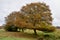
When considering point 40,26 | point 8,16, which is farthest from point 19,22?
point 8,16

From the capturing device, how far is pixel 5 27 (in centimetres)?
5653

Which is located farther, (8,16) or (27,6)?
(8,16)

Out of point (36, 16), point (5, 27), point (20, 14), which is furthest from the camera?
point (5, 27)

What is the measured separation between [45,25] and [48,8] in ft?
13.7

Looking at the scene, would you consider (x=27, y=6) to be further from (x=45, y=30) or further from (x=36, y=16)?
(x=45, y=30)

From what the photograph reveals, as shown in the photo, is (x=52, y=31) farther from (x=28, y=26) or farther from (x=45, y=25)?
(x=28, y=26)

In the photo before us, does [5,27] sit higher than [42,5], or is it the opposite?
[42,5]

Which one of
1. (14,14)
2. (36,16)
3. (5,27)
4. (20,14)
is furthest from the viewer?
(5,27)

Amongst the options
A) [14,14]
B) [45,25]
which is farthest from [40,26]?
[14,14]

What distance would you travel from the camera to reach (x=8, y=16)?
5591cm

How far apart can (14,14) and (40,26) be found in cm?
1042

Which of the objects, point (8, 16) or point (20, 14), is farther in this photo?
point (8, 16)

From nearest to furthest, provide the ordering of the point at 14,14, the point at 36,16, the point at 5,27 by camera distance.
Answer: the point at 36,16 < the point at 14,14 < the point at 5,27

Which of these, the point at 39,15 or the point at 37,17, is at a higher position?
the point at 39,15
